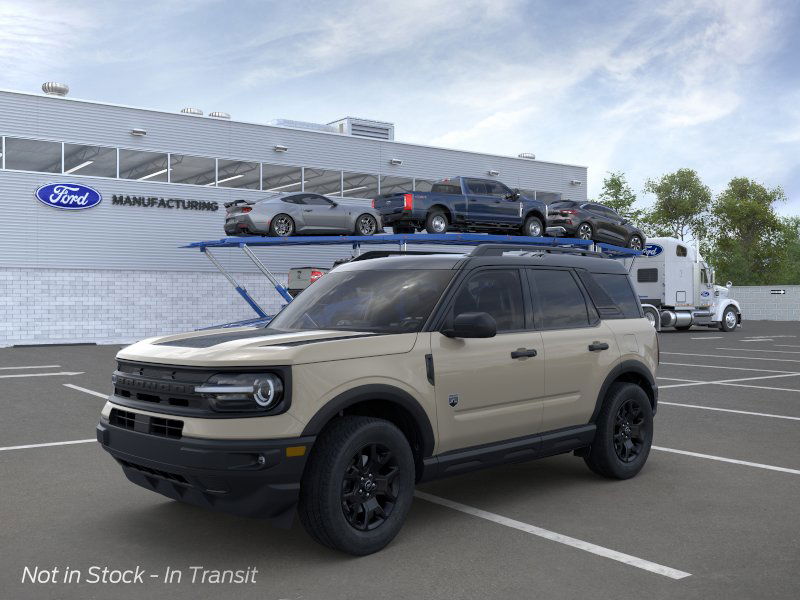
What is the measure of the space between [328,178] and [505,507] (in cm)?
2862

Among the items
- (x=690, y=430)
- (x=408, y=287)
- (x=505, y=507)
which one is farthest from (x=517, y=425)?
(x=690, y=430)

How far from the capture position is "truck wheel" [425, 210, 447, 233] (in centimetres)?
2305

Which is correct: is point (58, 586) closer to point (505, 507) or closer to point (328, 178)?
point (505, 507)

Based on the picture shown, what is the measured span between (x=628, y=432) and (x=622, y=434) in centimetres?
7

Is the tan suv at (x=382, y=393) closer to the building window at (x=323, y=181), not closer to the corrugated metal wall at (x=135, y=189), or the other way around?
the corrugated metal wall at (x=135, y=189)

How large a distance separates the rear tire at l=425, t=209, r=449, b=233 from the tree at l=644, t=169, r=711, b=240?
2147 inches

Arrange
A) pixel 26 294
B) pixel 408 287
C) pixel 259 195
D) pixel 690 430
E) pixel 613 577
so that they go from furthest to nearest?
pixel 259 195 → pixel 26 294 → pixel 690 430 → pixel 408 287 → pixel 613 577

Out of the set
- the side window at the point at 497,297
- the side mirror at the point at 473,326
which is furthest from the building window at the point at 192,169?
the side mirror at the point at 473,326

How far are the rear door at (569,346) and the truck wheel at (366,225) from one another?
63.0 feet

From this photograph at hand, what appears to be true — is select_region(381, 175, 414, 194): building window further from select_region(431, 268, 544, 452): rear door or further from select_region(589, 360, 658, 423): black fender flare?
select_region(431, 268, 544, 452): rear door

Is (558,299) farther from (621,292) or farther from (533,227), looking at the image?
(533,227)

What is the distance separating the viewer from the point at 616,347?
22.1 ft

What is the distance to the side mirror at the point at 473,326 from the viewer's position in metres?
5.14

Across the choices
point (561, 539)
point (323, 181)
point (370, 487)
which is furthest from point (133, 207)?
point (561, 539)
